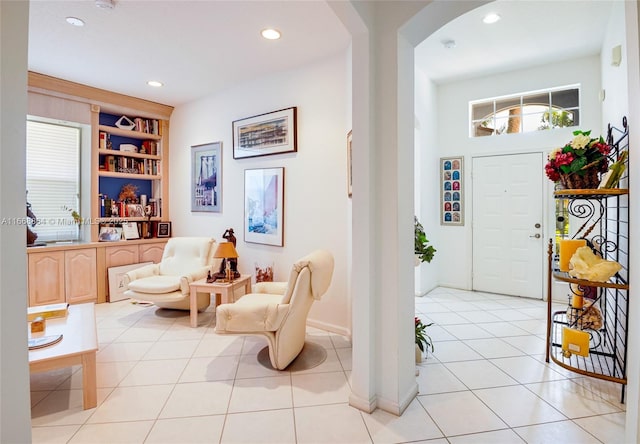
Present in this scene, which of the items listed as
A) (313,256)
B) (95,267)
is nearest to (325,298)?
(313,256)

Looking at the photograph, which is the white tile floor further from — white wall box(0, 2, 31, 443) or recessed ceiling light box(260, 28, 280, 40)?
recessed ceiling light box(260, 28, 280, 40)

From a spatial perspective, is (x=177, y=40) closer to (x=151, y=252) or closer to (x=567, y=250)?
(x=151, y=252)

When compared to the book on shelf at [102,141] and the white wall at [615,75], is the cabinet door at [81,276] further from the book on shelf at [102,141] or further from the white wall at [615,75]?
the white wall at [615,75]

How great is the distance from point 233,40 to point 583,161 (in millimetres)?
3049

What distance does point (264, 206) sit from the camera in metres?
3.92

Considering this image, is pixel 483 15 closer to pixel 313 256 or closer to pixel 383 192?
pixel 383 192

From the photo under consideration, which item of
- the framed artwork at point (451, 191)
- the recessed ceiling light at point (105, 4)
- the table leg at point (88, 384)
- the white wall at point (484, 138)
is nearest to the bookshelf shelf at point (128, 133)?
the recessed ceiling light at point (105, 4)

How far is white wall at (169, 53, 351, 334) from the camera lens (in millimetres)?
3266

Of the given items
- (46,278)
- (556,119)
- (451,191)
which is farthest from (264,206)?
(556,119)

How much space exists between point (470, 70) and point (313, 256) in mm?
3559

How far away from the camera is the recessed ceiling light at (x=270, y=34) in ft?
9.42

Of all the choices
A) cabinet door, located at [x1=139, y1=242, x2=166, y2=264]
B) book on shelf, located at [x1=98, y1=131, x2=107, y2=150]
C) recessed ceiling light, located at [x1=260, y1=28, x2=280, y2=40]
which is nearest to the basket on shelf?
recessed ceiling light, located at [x1=260, y1=28, x2=280, y2=40]

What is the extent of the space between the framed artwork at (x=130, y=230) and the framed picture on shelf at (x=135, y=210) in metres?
0.15

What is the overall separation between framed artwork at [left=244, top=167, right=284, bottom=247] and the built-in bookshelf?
183cm
